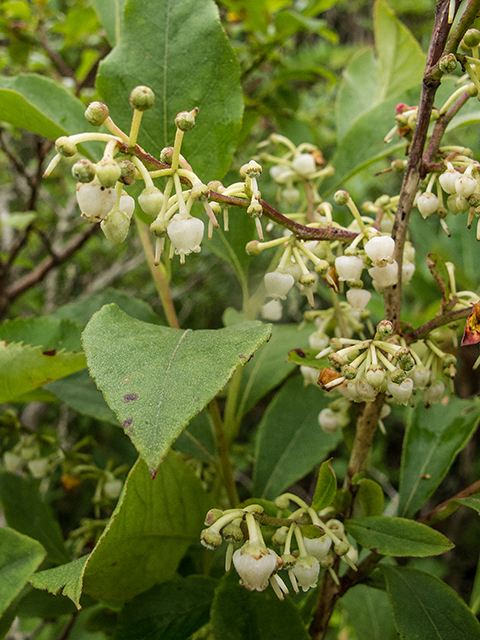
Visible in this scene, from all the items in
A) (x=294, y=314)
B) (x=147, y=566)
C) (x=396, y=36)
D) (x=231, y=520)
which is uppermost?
(x=396, y=36)

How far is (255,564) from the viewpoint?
17.2 inches

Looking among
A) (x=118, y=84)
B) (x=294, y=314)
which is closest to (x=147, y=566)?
(x=118, y=84)

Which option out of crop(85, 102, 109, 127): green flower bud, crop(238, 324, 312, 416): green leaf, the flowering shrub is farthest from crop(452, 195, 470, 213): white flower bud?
crop(238, 324, 312, 416): green leaf

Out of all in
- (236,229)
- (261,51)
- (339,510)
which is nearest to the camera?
(339,510)

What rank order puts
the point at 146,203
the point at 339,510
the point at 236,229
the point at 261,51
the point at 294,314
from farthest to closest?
the point at 294,314, the point at 261,51, the point at 236,229, the point at 339,510, the point at 146,203

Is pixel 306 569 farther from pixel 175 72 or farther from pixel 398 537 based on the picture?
pixel 175 72

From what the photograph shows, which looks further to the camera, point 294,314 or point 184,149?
point 294,314

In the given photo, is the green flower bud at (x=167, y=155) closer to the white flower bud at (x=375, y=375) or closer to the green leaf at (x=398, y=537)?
the white flower bud at (x=375, y=375)

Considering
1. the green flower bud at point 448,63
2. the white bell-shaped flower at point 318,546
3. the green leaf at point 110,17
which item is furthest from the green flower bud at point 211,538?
the green leaf at point 110,17

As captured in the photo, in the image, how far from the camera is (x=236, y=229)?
76 cm

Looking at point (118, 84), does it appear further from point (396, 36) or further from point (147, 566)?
point (147, 566)

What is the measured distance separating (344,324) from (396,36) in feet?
1.63

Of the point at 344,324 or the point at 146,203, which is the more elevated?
the point at 146,203

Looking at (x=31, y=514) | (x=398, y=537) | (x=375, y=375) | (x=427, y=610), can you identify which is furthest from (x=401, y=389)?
(x=31, y=514)
